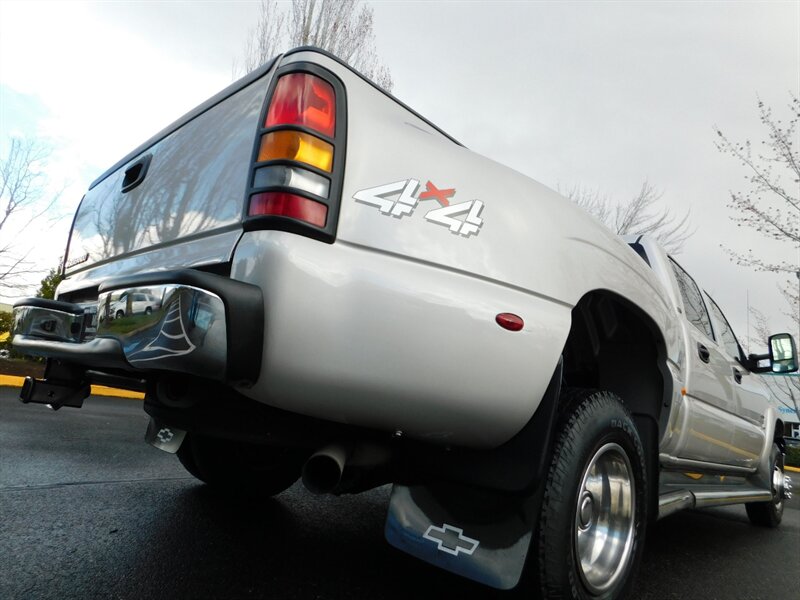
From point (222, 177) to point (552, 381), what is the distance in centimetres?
121

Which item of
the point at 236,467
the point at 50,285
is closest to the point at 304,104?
the point at 236,467

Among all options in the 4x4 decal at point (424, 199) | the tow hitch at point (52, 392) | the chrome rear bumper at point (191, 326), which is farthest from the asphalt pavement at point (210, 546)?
the 4x4 decal at point (424, 199)

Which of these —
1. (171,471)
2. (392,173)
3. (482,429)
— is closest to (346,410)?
(482,429)

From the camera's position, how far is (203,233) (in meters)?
1.72

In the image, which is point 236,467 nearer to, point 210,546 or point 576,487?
point 210,546

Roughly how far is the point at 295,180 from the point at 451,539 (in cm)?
116

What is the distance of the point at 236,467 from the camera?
290cm

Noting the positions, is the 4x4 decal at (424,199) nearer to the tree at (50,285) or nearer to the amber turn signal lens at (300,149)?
the amber turn signal lens at (300,149)

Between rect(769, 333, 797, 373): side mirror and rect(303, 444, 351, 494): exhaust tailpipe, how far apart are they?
3792 mm

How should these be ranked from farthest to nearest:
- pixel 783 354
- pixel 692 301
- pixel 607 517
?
1. pixel 783 354
2. pixel 692 301
3. pixel 607 517

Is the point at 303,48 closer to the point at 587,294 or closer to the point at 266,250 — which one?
the point at 266,250

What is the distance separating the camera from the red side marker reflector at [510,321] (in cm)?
161

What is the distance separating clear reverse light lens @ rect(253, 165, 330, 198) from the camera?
146 centimetres

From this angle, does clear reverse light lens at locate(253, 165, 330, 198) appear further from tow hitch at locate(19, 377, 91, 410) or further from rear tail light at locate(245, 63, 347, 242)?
tow hitch at locate(19, 377, 91, 410)
